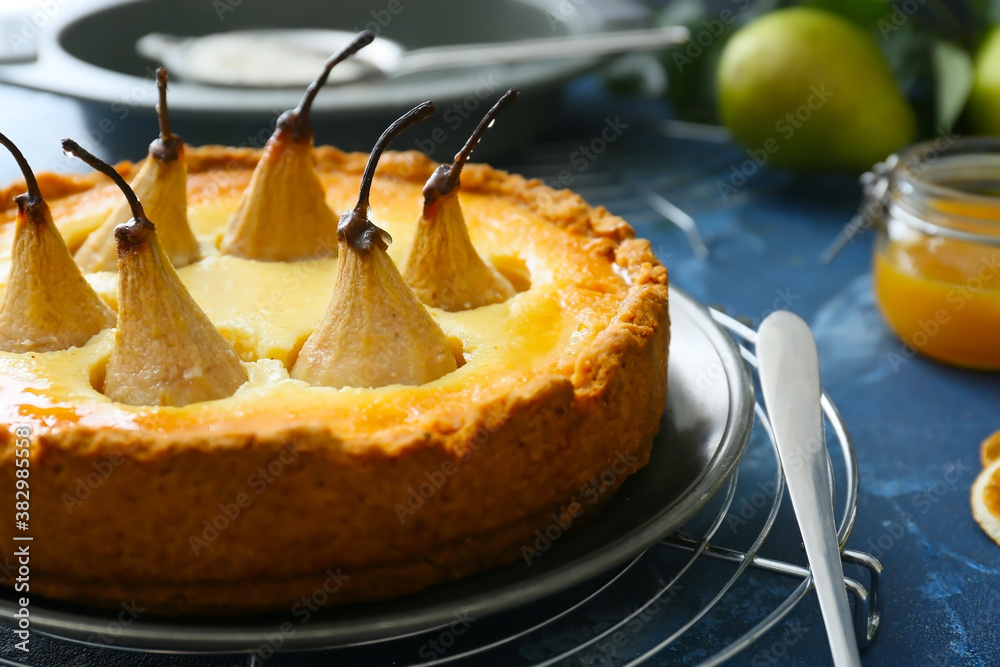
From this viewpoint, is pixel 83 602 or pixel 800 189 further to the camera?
pixel 800 189

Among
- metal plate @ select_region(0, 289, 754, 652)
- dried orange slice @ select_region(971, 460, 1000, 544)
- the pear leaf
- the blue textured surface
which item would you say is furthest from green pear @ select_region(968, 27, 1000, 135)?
metal plate @ select_region(0, 289, 754, 652)

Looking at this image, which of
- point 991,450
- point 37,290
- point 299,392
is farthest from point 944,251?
point 37,290

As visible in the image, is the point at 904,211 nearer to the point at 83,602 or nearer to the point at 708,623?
the point at 708,623

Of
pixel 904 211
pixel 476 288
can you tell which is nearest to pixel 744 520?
pixel 476 288

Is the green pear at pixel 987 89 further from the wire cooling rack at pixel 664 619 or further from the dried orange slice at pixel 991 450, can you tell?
the wire cooling rack at pixel 664 619

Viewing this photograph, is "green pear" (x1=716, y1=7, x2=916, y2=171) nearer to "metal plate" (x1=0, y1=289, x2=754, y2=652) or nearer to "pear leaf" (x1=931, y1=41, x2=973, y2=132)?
"pear leaf" (x1=931, y1=41, x2=973, y2=132)

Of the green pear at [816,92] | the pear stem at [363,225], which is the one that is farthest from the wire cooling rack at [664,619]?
the green pear at [816,92]
